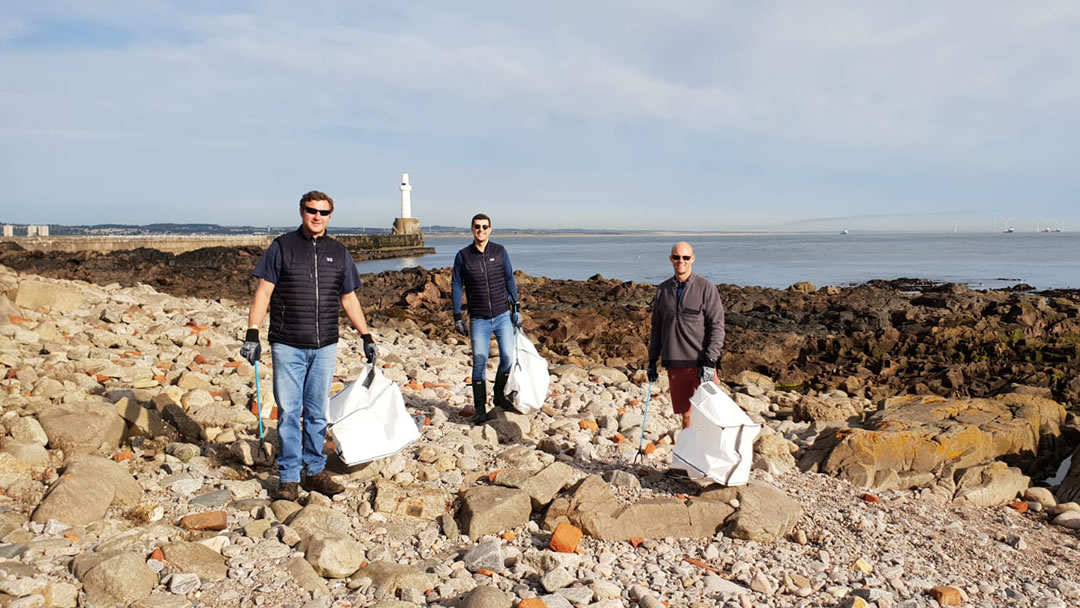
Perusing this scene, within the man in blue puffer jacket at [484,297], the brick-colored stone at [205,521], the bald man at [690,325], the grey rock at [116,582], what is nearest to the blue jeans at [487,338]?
the man in blue puffer jacket at [484,297]

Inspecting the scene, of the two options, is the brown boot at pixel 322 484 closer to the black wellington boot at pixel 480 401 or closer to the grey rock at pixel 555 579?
the grey rock at pixel 555 579

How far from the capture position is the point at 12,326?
8812 mm

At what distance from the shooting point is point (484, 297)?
7277mm

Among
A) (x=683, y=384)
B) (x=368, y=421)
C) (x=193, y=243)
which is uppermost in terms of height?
(x=193, y=243)

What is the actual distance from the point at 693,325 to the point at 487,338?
2270mm

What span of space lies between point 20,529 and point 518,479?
9.93 ft

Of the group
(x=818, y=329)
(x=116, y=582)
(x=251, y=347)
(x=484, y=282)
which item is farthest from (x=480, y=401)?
(x=818, y=329)

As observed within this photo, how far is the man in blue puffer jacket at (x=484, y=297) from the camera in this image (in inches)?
286

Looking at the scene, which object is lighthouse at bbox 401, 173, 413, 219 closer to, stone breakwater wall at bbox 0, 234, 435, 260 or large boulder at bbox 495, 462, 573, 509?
stone breakwater wall at bbox 0, 234, 435, 260

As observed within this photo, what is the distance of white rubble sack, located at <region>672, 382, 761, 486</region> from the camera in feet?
17.6

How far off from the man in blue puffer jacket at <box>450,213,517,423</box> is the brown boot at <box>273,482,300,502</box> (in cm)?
238

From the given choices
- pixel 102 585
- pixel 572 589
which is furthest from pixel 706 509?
pixel 102 585

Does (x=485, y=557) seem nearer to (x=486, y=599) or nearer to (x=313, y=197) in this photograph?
(x=486, y=599)

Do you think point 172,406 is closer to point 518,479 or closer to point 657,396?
point 518,479
